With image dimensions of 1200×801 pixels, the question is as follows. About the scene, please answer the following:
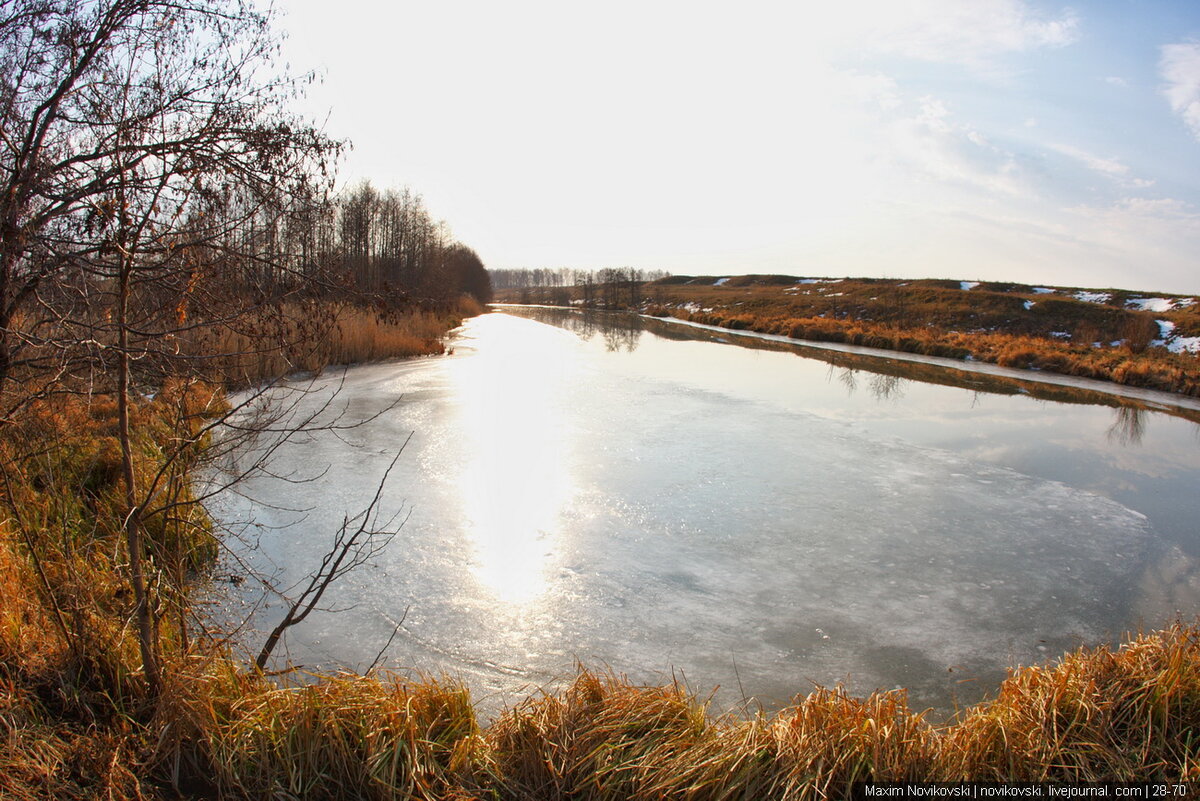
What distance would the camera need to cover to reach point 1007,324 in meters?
27.5

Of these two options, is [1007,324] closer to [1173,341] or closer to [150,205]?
[1173,341]

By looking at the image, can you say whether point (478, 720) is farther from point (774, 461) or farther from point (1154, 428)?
point (1154, 428)

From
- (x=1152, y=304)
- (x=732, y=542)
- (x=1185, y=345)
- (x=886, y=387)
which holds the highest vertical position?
(x=1152, y=304)

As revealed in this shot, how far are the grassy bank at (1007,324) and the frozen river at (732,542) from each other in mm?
7176

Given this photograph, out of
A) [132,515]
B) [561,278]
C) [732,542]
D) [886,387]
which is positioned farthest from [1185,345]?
[561,278]

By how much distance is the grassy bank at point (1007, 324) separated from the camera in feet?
55.8

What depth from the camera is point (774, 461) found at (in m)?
7.52

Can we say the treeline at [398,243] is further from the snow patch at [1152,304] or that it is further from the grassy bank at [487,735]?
the snow patch at [1152,304]

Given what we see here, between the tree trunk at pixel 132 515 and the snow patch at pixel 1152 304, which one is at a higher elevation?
the snow patch at pixel 1152 304

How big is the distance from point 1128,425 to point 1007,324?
19.0m

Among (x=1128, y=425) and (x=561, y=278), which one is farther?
(x=561, y=278)

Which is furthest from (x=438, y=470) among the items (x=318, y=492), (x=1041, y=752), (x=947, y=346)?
(x=947, y=346)

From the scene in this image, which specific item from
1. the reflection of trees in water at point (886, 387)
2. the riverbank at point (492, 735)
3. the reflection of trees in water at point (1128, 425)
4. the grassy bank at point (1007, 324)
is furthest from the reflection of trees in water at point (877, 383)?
the riverbank at point (492, 735)

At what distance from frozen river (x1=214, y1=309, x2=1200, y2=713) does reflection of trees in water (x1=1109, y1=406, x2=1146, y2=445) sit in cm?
9
